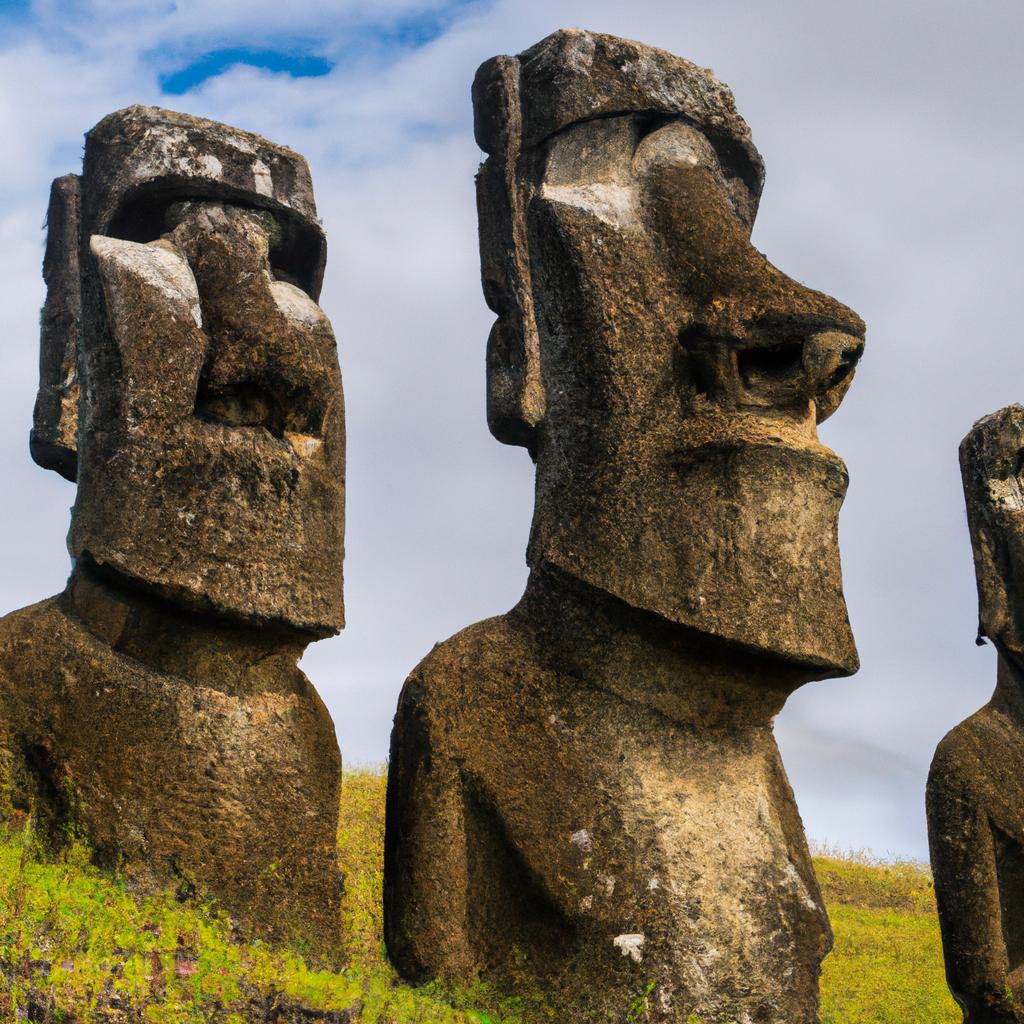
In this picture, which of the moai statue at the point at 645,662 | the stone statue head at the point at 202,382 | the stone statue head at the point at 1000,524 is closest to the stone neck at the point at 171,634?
the stone statue head at the point at 202,382

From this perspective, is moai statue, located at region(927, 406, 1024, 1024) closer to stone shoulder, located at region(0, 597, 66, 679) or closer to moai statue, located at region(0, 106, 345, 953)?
moai statue, located at region(0, 106, 345, 953)

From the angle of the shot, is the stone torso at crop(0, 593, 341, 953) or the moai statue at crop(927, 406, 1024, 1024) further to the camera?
the moai statue at crop(927, 406, 1024, 1024)

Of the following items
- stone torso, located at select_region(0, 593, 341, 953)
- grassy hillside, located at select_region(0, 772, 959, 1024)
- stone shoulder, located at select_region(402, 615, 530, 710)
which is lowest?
grassy hillside, located at select_region(0, 772, 959, 1024)

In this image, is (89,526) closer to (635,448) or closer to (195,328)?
(195,328)

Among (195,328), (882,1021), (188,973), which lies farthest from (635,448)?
(882,1021)

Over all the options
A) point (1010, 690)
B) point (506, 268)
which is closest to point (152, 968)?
point (506, 268)

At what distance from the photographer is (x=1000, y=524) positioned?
8.62 metres

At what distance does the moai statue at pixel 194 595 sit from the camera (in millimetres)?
→ 6543

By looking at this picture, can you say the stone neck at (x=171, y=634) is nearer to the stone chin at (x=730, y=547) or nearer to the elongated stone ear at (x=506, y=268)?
the stone chin at (x=730, y=547)

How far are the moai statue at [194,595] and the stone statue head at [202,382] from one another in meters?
0.01

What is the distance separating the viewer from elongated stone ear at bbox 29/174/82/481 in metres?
8.02

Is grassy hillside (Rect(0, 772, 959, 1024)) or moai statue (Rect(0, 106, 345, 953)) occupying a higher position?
moai statue (Rect(0, 106, 345, 953))

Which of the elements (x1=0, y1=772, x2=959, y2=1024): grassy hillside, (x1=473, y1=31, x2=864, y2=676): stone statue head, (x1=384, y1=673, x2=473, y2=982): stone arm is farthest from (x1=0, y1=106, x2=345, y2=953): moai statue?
(x1=473, y1=31, x2=864, y2=676): stone statue head

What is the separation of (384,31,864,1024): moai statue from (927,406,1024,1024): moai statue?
1.37 m
